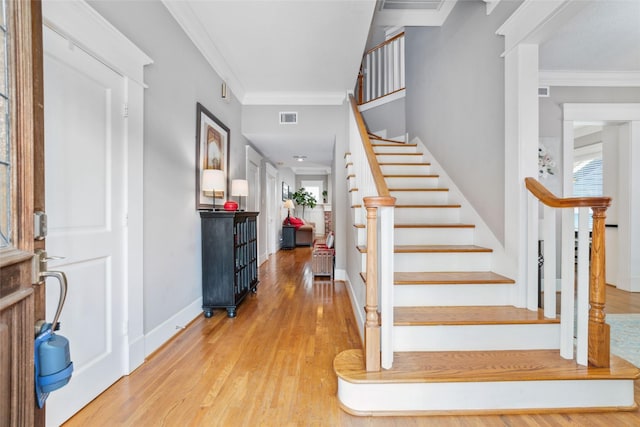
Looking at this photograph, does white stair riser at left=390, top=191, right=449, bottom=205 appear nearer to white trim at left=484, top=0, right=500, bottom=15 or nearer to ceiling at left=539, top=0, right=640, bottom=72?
ceiling at left=539, top=0, right=640, bottom=72

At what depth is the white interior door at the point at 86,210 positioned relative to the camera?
53.2 inches

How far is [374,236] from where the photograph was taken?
149 cm

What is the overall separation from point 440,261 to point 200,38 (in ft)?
9.43

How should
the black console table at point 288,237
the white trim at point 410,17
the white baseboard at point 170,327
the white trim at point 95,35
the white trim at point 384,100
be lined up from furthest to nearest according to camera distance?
1. the black console table at point 288,237
2. the white trim at point 384,100
3. the white trim at point 410,17
4. the white baseboard at point 170,327
5. the white trim at point 95,35

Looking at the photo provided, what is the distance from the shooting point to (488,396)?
4.75 ft

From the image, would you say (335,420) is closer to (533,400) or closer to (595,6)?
(533,400)

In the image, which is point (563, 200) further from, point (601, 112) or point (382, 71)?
point (382, 71)

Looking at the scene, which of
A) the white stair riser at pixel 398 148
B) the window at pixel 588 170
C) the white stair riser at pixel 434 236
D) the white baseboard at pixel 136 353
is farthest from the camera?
the window at pixel 588 170

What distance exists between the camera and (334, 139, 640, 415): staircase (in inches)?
56.9

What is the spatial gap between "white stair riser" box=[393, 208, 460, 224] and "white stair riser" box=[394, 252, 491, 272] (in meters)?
0.53

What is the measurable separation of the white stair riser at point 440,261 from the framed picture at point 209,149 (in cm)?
180

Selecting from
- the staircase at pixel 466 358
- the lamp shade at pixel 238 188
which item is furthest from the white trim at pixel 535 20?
the lamp shade at pixel 238 188

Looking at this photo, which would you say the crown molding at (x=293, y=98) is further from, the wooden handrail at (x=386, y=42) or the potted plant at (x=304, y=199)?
the potted plant at (x=304, y=199)

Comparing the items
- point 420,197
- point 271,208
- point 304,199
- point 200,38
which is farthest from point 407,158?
point 304,199
